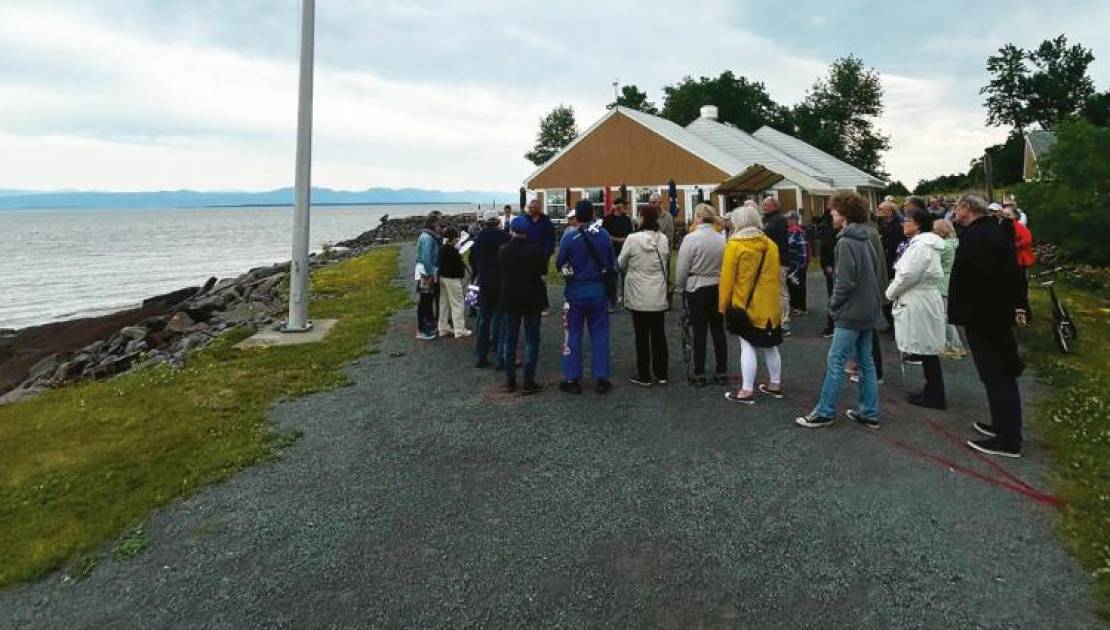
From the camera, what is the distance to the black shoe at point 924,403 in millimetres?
6812

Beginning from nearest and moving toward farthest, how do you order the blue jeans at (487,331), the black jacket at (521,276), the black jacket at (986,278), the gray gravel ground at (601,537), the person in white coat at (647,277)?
the gray gravel ground at (601,537) < the black jacket at (986,278) < the person in white coat at (647,277) < the black jacket at (521,276) < the blue jeans at (487,331)

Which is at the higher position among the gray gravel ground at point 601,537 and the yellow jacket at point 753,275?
the yellow jacket at point 753,275

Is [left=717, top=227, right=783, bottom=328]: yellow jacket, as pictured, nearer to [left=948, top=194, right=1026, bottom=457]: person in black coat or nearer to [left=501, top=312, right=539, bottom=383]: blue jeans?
[left=948, top=194, right=1026, bottom=457]: person in black coat

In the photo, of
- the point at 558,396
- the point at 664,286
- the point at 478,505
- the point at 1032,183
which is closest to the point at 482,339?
the point at 558,396

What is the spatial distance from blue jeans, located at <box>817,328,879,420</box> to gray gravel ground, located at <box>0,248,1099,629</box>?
0.20m

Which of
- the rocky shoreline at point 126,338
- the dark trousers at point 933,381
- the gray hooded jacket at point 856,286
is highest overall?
the gray hooded jacket at point 856,286

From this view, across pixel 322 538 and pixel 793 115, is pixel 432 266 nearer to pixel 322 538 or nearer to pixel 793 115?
pixel 322 538

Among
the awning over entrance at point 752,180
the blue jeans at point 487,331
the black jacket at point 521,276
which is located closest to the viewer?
the black jacket at point 521,276

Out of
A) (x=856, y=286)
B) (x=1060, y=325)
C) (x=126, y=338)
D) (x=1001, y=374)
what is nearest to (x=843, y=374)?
(x=856, y=286)

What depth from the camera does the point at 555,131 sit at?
79.2 meters

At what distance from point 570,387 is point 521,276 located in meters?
1.38

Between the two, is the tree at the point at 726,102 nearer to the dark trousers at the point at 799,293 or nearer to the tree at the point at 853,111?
the tree at the point at 853,111

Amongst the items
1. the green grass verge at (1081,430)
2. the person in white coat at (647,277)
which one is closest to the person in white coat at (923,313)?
the green grass verge at (1081,430)

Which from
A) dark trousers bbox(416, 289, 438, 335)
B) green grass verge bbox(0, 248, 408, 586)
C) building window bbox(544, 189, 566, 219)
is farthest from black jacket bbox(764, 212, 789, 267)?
building window bbox(544, 189, 566, 219)
